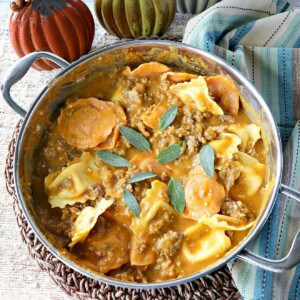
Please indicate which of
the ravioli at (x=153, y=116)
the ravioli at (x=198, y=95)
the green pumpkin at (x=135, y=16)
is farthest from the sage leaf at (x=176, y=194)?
the green pumpkin at (x=135, y=16)

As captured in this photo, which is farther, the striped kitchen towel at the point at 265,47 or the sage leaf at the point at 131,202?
the striped kitchen towel at the point at 265,47

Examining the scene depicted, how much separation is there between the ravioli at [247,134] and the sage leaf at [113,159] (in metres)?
0.62

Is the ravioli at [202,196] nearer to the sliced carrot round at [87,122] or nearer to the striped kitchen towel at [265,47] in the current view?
the striped kitchen towel at [265,47]

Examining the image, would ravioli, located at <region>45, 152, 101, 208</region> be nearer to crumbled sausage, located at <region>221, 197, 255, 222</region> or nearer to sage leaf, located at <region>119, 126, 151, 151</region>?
sage leaf, located at <region>119, 126, 151, 151</region>

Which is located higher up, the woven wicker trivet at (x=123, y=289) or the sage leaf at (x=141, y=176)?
the sage leaf at (x=141, y=176)

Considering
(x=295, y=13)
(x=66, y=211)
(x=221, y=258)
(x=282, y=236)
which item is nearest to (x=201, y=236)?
(x=221, y=258)

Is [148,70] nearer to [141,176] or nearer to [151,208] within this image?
[141,176]

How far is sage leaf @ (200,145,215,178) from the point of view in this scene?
3066mm

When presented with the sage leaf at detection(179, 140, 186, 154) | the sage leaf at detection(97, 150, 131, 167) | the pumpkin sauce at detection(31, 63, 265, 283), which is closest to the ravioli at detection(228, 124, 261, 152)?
the pumpkin sauce at detection(31, 63, 265, 283)

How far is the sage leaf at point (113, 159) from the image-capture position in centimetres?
314

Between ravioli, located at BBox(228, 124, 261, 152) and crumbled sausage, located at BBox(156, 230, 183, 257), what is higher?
ravioli, located at BBox(228, 124, 261, 152)

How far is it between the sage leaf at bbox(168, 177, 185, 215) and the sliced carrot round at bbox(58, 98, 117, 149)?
48cm

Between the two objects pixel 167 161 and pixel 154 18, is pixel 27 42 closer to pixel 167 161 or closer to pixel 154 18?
pixel 154 18

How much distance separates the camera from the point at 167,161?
313cm
